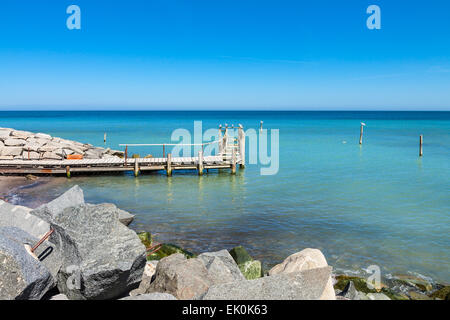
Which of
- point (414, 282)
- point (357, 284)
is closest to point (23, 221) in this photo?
point (357, 284)

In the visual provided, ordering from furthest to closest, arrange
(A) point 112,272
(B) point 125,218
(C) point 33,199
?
(C) point 33,199 → (B) point 125,218 → (A) point 112,272

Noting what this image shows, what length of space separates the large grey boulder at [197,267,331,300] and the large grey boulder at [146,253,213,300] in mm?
1117

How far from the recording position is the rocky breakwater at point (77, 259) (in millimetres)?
5332

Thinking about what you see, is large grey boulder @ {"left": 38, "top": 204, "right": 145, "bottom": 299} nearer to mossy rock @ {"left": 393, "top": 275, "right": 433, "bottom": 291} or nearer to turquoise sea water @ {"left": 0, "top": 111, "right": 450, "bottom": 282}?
turquoise sea water @ {"left": 0, "top": 111, "right": 450, "bottom": 282}

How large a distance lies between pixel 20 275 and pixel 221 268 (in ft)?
10.9

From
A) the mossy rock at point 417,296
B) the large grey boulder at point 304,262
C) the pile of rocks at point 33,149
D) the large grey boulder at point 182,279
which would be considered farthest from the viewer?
the pile of rocks at point 33,149

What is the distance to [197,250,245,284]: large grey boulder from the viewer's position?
676cm

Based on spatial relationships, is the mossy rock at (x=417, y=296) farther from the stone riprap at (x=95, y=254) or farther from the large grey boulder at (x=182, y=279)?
the stone riprap at (x=95, y=254)

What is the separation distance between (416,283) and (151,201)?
470 inches

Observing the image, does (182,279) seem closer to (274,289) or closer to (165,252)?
(274,289)

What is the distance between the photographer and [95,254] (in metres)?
6.17

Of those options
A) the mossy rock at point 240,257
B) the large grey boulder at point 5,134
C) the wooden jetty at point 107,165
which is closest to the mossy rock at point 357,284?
the mossy rock at point 240,257

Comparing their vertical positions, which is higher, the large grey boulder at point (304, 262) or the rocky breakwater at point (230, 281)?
the rocky breakwater at point (230, 281)
